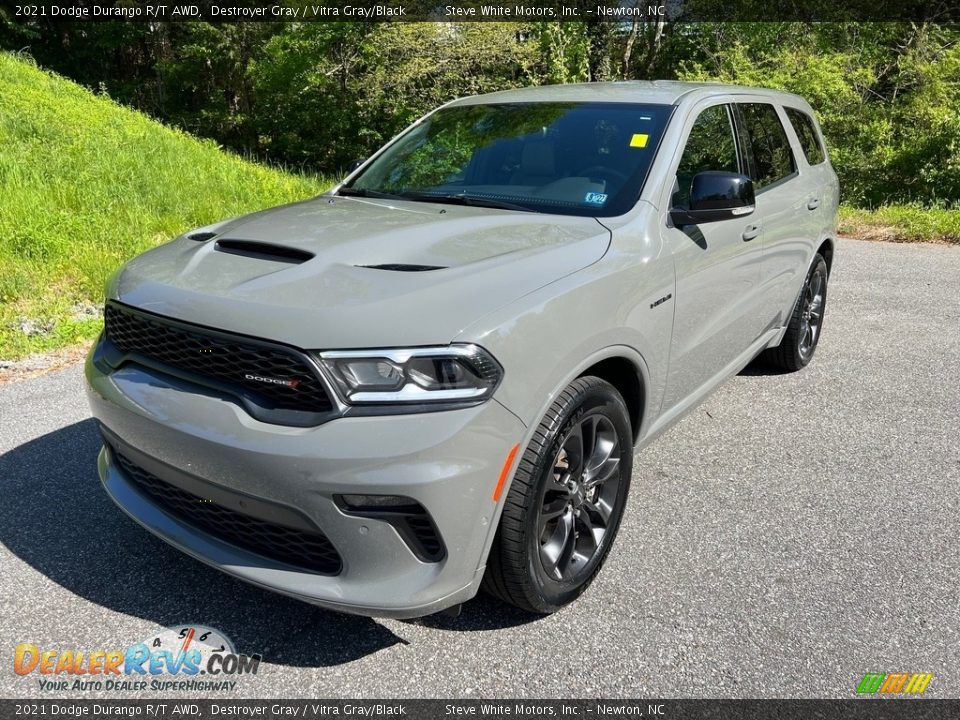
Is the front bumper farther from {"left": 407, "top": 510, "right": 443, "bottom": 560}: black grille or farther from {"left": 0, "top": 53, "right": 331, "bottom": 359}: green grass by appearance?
{"left": 0, "top": 53, "right": 331, "bottom": 359}: green grass

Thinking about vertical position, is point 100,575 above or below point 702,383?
below

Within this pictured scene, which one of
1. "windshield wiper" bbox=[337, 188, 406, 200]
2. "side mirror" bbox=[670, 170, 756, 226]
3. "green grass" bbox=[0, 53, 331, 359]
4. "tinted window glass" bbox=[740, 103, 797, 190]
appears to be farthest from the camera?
"green grass" bbox=[0, 53, 331, 359]

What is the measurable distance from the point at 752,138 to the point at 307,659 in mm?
3368

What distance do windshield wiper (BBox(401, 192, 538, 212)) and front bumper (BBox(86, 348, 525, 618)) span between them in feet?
4.27

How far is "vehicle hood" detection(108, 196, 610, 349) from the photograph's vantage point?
207 cm

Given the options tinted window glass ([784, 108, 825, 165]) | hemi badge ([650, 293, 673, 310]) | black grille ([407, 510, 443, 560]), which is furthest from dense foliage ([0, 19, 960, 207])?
black grille ([407, 510, 443, 560])

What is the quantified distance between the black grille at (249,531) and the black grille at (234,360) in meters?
0.37

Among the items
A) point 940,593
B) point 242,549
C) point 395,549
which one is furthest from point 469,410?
point 940,593

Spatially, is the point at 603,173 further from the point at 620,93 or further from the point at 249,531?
the point at 249,531

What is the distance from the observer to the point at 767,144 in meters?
4.20

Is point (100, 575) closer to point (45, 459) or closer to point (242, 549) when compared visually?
point (242, 549)

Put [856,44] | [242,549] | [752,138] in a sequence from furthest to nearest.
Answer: [856,44] → [752,138] → [242,549]

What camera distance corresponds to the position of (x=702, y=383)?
3.51 metres

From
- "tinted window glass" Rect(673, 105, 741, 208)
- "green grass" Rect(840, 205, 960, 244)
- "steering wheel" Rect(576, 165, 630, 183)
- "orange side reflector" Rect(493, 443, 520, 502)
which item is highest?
"tinted window glass" Rect(673, 105, 741, 208)
